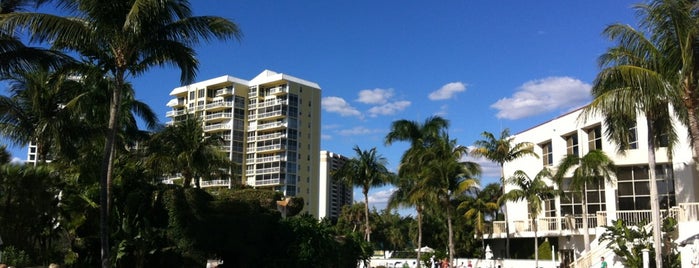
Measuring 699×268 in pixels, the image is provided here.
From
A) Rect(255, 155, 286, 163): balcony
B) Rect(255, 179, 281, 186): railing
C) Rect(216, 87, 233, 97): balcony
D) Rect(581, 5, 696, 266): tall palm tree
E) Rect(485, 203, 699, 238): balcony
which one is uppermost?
Rect(216, 87, 233, 97): balcony

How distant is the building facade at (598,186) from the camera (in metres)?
28.6

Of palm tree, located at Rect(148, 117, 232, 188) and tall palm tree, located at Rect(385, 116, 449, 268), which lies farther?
tall palm tree, located at Rect(385, 116, 449, 268)

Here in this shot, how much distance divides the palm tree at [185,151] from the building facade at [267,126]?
65.1m

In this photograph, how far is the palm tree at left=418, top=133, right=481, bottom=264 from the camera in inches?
1345

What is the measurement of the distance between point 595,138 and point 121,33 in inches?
1094

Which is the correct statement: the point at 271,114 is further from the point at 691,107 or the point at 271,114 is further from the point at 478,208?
the point at 691,107

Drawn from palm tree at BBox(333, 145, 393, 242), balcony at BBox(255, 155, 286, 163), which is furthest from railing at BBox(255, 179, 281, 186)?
palm tree at BBox(333, 145, 393, 242)

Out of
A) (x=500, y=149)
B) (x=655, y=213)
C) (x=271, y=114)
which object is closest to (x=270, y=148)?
(x=271, y=114)

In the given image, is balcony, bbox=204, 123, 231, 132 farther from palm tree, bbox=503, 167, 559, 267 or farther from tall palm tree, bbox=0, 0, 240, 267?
tall palm tree, bbox=0, 0, 240, 267

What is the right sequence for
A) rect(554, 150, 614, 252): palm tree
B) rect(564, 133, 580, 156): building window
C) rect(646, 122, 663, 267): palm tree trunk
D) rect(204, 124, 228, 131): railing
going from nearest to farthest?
rect(646, 122, 663, 267): palm tree trunk
rect(554, 150, 614, 252): palm tree
rect(564, 133, 580, 156): building window
rect(204, 124, 228, 131): railing

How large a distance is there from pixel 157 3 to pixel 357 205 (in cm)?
6528

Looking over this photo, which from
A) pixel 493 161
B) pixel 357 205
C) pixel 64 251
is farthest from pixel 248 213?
pixel 357 205

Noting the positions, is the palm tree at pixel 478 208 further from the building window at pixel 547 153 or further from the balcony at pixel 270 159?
the balcony at pixel 270 159

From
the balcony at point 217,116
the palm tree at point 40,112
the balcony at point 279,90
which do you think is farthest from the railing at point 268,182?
the palm tree at point 40,112
